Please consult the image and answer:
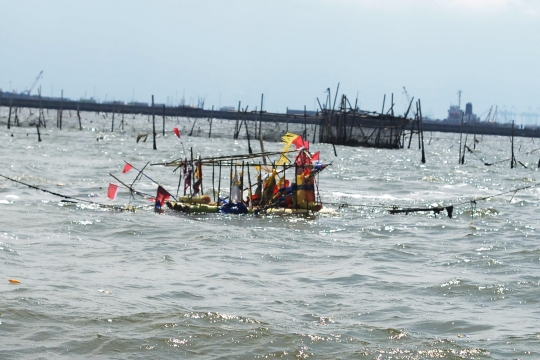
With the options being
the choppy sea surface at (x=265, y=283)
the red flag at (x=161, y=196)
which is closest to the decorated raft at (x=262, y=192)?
the red flag at (x=161, y=196)

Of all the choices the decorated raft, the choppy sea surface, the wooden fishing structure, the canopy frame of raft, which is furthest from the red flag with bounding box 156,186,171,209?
the wooden fishing structure

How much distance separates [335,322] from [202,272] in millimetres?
3517

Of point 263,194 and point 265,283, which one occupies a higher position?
point 263,194

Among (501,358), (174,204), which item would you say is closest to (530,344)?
(501,358)

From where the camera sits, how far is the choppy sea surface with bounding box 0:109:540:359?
9836 millimetres

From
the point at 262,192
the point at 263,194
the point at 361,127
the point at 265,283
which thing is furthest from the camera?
the point at 361,127

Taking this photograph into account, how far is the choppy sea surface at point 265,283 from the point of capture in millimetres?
9836

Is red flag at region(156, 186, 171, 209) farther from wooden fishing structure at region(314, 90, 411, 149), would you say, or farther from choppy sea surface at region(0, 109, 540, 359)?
wooden fishing structure at region(314, 90, 411, 149)

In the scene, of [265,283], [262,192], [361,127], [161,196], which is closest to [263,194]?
[262,192]

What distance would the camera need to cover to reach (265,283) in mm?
13039

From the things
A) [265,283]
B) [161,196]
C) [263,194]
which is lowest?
[265,283]

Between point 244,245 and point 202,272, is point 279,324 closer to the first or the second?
point 202,272

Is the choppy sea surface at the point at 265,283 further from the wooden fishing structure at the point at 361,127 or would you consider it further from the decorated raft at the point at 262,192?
the wooden fishing structure at the point at 361,127

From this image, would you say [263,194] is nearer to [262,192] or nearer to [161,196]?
[262,192]
